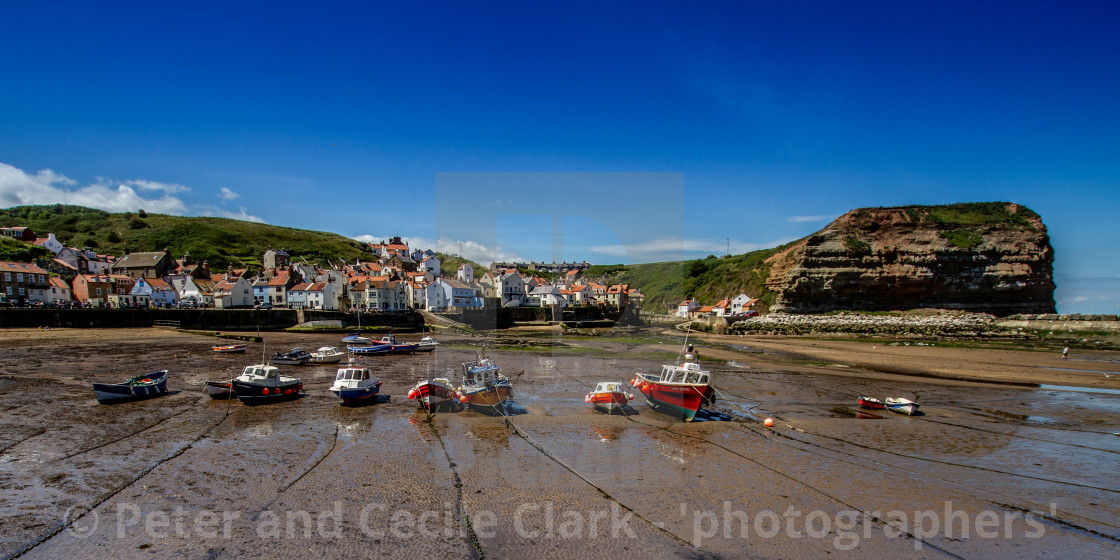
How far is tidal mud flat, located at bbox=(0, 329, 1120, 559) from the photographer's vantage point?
8586mm

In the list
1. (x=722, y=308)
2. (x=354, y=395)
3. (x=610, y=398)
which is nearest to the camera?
(x=610, y=398)

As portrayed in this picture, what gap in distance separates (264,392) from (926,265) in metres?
84.1

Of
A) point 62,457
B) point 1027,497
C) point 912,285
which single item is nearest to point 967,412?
point 1027,497

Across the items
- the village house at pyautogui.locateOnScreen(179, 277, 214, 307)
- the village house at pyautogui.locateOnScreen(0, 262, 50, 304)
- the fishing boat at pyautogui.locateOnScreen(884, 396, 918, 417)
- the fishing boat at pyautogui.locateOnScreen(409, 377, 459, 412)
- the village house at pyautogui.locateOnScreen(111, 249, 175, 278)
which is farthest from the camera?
the village house at pyautogui.locateOnScreen(111, 249, 175, 278)

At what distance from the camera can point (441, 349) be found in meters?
41.9

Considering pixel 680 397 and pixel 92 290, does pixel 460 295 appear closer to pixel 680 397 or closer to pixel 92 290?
pixel 92 290

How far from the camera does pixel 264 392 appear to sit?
765 inches

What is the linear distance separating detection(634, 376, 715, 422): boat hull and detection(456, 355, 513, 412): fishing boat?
6.30m

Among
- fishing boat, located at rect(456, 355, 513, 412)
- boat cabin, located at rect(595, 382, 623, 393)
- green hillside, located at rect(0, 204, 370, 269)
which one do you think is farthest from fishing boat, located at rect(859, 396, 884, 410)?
green hillside, located at rect(0, 204, 370, 269)

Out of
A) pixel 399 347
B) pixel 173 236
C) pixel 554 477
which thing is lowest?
pixel 554 477

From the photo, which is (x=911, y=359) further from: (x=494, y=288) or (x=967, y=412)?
(x=494, y=288)

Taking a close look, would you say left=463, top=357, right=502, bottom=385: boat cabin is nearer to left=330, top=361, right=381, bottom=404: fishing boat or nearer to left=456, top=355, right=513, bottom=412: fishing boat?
left=456, top=355, right=513, bottom=412: fishing boat

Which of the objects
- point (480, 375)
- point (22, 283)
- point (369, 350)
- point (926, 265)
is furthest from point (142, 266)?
point (926, 265)

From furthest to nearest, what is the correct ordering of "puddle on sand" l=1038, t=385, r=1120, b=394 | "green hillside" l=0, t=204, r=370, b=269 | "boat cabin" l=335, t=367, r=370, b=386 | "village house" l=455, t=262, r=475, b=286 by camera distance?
1. "green hillside" l=0, t=204, r=370, b=269
2. "village house" l=455, t=262, r=475, b=286
3. "puddle on sand" l=1038, t=385, r=1120, b=394
4. "boat cabin" l=335, t=367, r=370, b=386
